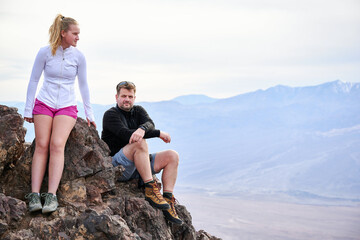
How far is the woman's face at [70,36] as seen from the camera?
19.5ft

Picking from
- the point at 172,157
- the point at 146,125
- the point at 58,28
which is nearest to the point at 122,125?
the point at 146,125

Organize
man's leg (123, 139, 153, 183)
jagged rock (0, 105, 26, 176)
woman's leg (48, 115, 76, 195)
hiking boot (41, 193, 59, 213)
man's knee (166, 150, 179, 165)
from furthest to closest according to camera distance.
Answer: man's knee (166, 150, 179, 165) → man's leg (123, 139, 153, 183) → jagged rock (0, 105, 26, 176) → woman's leg (48, 115, 76, 195) → hiking boot (41, 193, 59, 213)

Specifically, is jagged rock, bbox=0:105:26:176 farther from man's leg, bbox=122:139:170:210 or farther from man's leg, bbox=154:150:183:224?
man's leg, bbox=154:150:183:224

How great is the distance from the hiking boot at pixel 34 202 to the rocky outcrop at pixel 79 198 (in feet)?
0.29

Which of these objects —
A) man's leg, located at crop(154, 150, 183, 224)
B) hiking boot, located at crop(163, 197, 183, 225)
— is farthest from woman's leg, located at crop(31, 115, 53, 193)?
hiking boot, located at crop(163, 197, 183, 225)

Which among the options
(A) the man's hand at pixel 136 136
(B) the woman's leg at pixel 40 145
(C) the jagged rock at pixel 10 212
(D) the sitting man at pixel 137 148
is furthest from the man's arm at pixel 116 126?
(C) the jagged rock at pixel 10 212

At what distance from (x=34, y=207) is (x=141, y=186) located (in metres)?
1.98

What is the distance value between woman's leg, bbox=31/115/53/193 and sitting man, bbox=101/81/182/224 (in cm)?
102

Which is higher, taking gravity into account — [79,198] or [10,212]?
[79,198]

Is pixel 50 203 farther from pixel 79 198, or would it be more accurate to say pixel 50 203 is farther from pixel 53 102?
pixel 53 102

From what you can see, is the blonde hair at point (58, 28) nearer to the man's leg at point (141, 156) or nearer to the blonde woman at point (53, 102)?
the blonde woman at point (53, 102)

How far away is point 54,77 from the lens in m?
5.99

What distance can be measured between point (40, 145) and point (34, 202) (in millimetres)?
735

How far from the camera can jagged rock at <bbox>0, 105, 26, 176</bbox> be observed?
6.12 m
